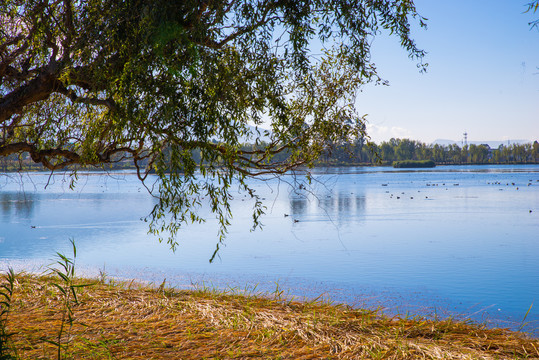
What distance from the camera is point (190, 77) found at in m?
3.42

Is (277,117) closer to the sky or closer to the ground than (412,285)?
closer to the sky

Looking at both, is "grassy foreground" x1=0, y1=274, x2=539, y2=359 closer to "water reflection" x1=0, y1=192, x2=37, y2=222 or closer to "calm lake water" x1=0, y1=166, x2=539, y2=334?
"calm lake water" x1=0, y1=166, x2=539, y2=334

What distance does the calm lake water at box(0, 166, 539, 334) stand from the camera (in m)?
7.91

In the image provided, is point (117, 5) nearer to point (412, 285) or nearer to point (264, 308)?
point (264, 308)

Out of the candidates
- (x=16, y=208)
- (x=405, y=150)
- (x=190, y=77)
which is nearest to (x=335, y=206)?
(x=16, y=208)

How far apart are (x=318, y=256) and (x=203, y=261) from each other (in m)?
2.69

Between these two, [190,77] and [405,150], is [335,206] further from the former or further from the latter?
[405,150]

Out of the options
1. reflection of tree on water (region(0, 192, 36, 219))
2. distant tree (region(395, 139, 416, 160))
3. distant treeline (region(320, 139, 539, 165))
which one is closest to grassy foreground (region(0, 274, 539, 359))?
reflection of tree on water (region(0, 192, 36, 219))

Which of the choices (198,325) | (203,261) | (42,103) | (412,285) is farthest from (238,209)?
(198,325)

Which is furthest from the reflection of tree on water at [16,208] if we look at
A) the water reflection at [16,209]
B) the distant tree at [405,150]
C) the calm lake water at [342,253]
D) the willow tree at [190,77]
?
the distant tree at [405,150]

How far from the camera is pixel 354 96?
4.68m

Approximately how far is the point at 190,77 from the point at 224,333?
6.08ft

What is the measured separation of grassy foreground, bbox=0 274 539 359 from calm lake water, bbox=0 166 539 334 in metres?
1.37

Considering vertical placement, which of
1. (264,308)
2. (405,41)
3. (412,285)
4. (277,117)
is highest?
(405,41)
